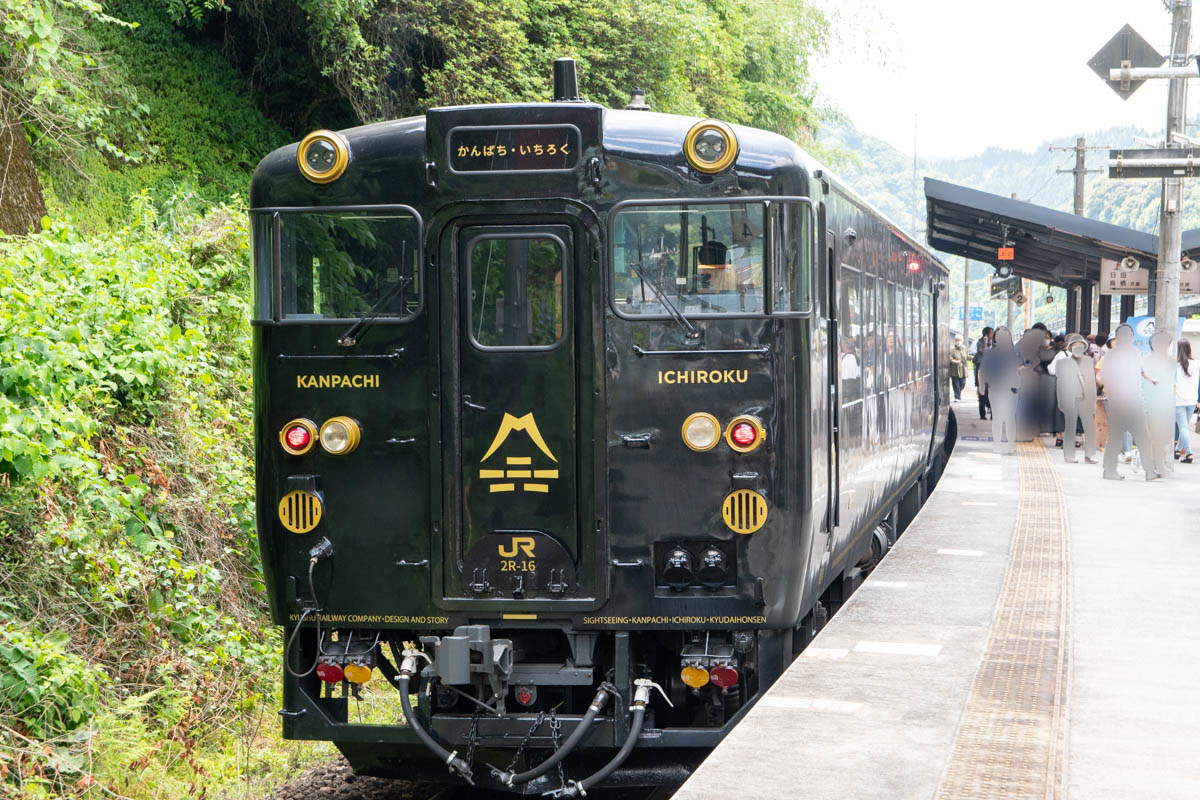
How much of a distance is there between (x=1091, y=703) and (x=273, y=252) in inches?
158

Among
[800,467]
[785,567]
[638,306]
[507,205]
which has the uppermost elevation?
[507,205]

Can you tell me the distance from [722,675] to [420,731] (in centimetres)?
127

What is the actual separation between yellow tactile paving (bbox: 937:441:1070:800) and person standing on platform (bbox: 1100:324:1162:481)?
4.95 meters

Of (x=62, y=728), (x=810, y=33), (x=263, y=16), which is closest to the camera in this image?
(x=62, y=728)

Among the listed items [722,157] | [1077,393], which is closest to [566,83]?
[722,157]

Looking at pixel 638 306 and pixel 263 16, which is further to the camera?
A: pixel 263 16

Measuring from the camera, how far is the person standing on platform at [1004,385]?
55.8 feet

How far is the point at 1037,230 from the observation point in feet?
68.7

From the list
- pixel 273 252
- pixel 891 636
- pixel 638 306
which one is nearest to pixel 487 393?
pixel 638 306

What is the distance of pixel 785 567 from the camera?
18.2ft

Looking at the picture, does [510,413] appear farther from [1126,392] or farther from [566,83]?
[1126,392]

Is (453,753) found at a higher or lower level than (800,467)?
lower

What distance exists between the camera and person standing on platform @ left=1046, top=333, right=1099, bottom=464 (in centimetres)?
1645

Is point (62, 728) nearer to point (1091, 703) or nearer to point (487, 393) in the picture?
point (487, 393)
